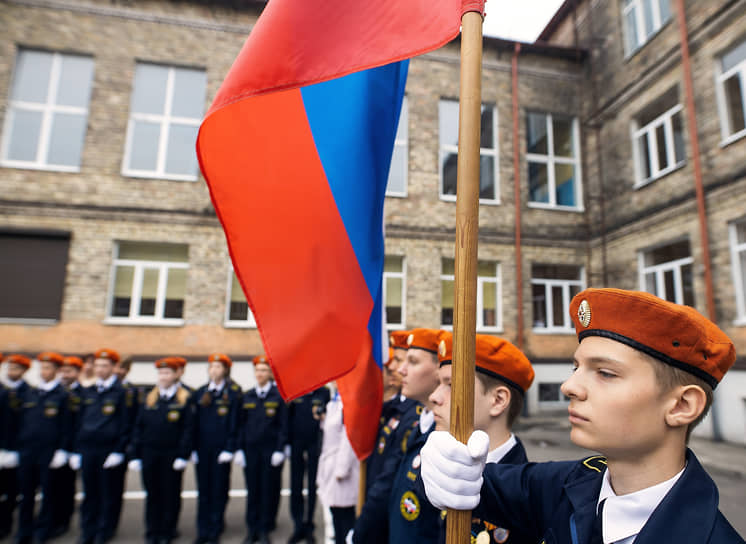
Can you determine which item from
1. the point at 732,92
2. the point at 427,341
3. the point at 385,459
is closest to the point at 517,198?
the point at 732,92

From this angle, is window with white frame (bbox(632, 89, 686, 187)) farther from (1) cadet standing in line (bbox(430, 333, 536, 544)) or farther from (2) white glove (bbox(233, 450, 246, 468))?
(2) white glove (bbox(233, 450, 246, 468))

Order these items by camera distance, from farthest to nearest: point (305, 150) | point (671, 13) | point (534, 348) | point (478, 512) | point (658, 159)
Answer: point (534, 348) → point (658, 159) → point (671, 13) → point (305, 150) → point (478, 512)

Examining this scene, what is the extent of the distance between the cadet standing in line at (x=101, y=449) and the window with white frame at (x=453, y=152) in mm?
8644

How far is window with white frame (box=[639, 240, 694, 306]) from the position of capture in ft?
30.9

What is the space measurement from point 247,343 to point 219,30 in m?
7.33

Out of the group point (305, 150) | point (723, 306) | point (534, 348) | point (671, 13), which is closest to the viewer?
point (305, 150)

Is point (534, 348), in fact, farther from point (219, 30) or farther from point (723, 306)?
point (219, 30)

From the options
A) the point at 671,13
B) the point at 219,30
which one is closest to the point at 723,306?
the point at 671,13

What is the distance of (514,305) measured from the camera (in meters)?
11.4

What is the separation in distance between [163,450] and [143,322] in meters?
5.96

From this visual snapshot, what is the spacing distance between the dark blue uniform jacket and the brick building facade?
28.7ft

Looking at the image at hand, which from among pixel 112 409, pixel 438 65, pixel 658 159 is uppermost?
pixel 438 65

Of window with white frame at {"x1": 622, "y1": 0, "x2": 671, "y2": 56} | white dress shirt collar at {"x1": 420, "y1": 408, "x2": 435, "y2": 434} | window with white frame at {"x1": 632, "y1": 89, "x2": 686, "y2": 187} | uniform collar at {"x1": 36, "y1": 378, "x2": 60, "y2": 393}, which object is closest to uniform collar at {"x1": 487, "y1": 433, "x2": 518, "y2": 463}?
white dress shirt collar at {"x1": 420, "y1": 408, "x2": 435, "y2": 434}

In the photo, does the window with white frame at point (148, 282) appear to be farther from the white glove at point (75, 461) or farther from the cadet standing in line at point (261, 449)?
the cadet standing in line at point (261, 449)
